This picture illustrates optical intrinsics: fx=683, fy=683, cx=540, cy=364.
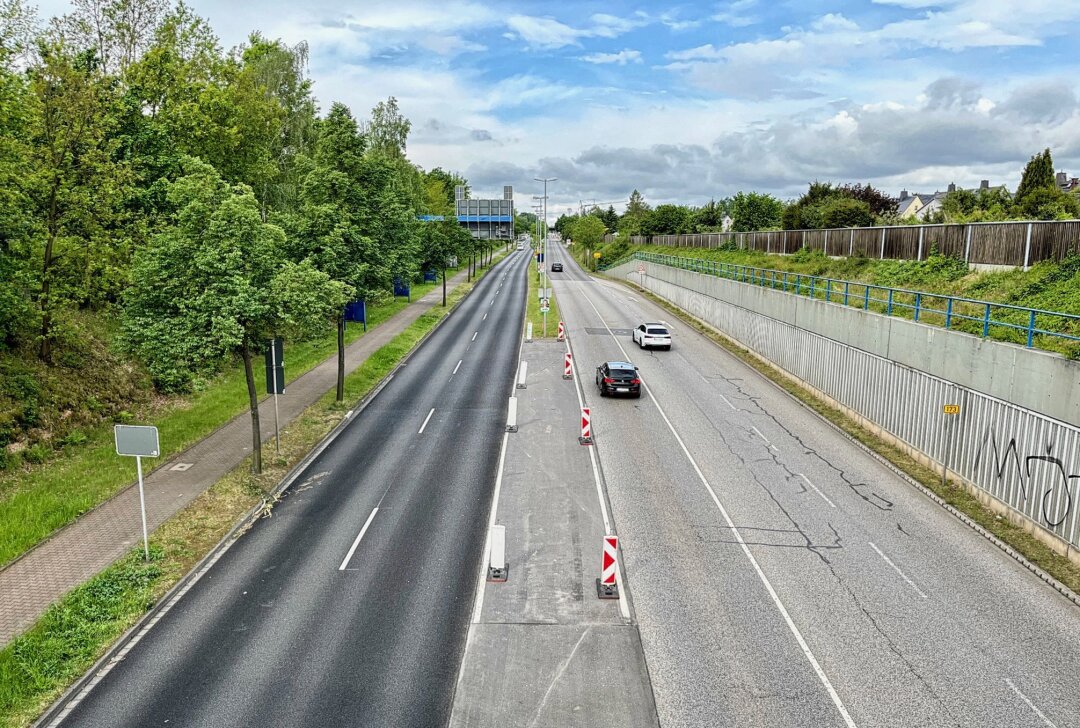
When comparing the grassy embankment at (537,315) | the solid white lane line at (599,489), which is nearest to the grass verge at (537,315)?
the grassy embankment at (537,315)

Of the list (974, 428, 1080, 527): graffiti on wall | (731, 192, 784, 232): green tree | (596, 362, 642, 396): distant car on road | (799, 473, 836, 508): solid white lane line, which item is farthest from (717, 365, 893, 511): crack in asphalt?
(731, 192, 784, 232): green tree

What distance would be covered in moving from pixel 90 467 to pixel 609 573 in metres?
15.7

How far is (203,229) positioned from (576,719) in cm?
1507

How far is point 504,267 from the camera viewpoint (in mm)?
107875

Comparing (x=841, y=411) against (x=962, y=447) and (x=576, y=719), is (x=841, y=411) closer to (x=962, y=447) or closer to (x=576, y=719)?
(x=962, y=447)

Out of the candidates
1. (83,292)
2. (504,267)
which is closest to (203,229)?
(83,292)

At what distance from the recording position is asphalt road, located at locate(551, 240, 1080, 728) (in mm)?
9711

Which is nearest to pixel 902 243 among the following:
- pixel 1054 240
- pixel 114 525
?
pixel 1054 240

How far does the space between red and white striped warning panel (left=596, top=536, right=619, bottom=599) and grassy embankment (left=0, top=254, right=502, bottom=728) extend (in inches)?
324

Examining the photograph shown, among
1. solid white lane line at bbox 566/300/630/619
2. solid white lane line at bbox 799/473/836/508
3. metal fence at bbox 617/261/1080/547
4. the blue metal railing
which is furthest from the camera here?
solid white lane line at bbox 799/473/836/508

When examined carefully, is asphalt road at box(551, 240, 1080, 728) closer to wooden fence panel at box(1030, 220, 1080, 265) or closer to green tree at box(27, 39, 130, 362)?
wooden fence panel at box(1030, 220, 1080, 265)

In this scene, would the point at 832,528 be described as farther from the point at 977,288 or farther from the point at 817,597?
the point at 977,288

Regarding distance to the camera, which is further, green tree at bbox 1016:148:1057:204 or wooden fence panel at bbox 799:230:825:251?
green tree at bbox 1016:148:1057:204

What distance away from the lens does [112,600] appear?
12336 mm
